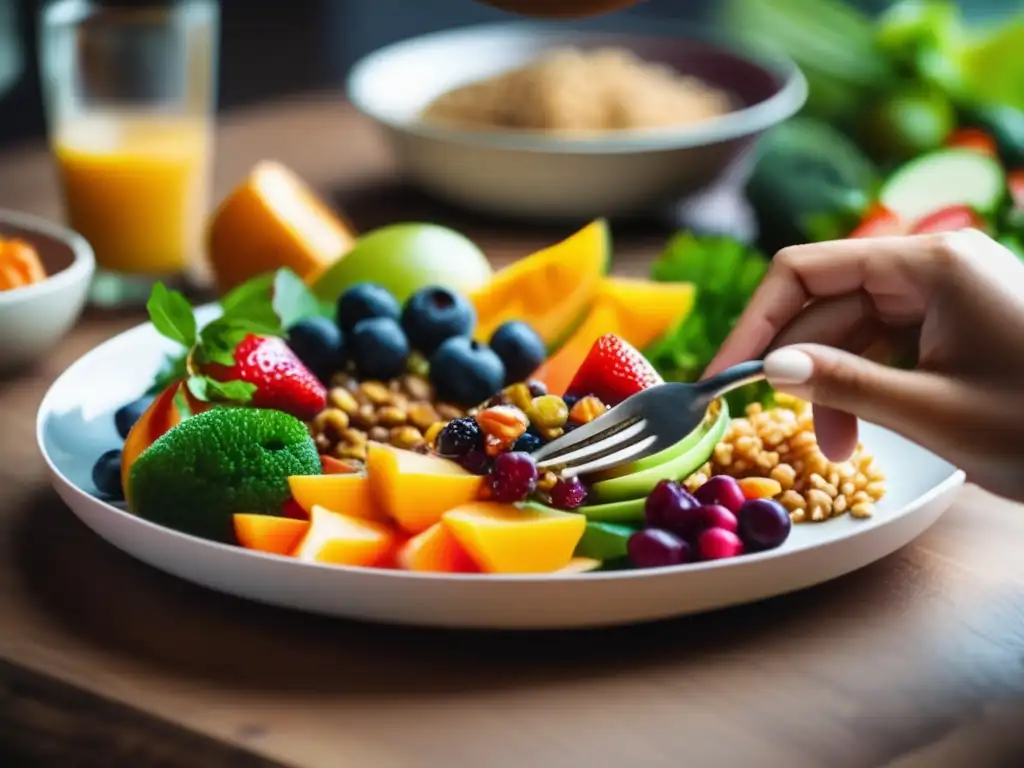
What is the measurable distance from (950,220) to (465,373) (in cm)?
61

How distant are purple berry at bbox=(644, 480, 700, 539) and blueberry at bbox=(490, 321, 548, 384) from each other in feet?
1.08

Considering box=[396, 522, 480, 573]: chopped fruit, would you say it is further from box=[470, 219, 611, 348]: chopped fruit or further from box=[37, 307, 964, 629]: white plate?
→ box=[470, 219, 611, 348]: chopped fruit

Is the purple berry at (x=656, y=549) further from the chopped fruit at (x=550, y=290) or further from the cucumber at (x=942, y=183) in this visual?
the cucumber at (x=942, y=183)

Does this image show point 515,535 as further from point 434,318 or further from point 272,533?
point 434,318

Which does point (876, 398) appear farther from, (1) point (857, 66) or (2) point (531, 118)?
(1) point (857, 66)

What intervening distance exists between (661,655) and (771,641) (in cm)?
8

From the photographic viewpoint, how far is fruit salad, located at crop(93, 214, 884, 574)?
2.95ft

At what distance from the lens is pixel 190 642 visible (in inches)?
34.8

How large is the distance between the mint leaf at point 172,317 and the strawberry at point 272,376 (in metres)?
0.03

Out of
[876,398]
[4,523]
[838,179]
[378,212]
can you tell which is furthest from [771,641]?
[378,212]

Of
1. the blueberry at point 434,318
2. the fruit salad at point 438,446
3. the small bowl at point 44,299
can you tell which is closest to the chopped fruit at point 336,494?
the fruit salad at point 438,446

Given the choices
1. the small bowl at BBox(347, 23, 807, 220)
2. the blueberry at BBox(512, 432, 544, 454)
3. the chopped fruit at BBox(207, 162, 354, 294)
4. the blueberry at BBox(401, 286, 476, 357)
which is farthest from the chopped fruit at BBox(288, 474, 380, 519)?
the small bowl at BBox(347, 23, 807, 220)

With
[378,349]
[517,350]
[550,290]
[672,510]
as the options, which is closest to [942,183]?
[550,290]

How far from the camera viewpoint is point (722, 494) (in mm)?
945
